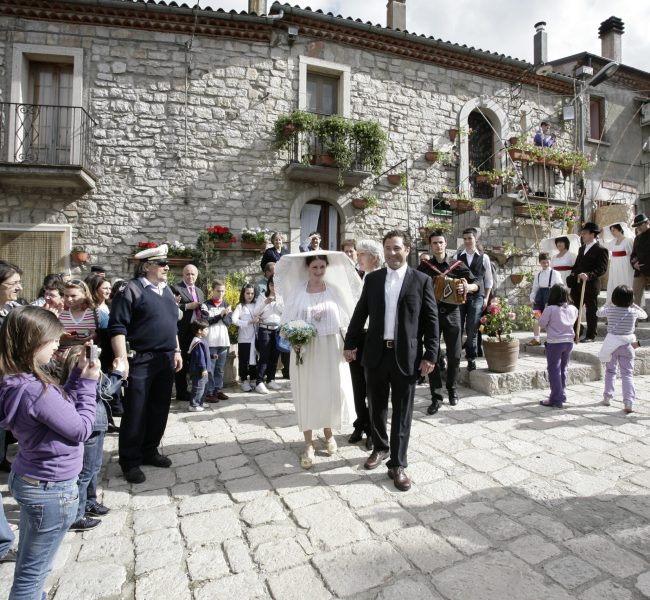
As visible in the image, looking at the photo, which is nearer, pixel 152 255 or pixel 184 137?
pixel 152 255

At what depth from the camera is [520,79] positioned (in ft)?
42.3

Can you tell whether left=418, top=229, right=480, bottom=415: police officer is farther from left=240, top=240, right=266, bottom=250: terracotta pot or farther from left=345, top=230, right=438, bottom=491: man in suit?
left=240, top=240, right=266, bottom=250: terracotta pot

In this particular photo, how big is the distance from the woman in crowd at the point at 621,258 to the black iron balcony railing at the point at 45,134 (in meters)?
10.8

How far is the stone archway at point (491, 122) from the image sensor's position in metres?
12.2

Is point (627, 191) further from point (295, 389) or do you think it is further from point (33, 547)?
point (33, 547)

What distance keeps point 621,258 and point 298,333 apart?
7032 mm

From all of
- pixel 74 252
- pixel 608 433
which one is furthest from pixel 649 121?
pixel 74 252

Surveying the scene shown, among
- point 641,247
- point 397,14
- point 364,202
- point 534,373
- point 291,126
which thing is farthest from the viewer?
point 397,14

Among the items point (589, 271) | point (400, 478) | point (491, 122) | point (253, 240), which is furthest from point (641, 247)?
point (253, 240)

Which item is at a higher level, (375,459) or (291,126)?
(291,126)

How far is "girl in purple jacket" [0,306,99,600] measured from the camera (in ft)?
6.20

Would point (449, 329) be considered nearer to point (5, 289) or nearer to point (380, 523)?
point (380, 523)

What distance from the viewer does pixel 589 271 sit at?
295 inches

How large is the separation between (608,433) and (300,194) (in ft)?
27.2
